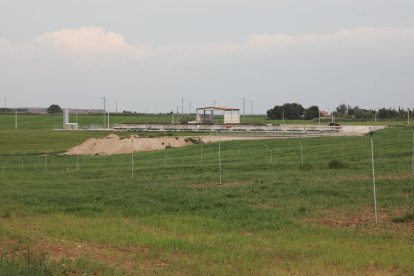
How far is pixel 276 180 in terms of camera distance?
93.0 feet

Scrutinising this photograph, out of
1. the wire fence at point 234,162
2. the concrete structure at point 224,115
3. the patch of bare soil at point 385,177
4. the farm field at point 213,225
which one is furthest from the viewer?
the concrete structure at point 224,115

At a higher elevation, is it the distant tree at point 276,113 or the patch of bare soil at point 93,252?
the distant tree at point 276,113

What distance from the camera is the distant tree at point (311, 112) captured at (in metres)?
193

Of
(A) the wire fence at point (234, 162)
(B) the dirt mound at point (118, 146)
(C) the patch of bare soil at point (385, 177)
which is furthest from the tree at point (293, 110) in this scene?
(C) the patch of bare soil at point (385, 177)

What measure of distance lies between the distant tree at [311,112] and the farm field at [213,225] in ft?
537

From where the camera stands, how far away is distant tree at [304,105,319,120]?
193 metres

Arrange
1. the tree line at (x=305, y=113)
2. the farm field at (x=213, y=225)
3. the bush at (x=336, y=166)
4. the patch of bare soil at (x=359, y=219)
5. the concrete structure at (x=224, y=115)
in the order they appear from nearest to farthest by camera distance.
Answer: the farm field at (x=213, y=225), the patch of bare soil at (x=359, y=219), the bush at (x=336, y=166), the concrete structure at (x=224, y=115), the tree line at (x=305, y=113)

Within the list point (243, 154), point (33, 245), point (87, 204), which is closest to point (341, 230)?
point (33, 245)

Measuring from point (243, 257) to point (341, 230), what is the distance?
448cm

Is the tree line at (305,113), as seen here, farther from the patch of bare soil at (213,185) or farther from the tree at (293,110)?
the patch of bare soil at (213,185)

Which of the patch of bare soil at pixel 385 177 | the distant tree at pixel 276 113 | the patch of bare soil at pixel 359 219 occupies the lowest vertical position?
the patch of bare soil at pixel 359 219

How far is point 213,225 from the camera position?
16547mm

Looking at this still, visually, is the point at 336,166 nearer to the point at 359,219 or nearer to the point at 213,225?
the point at 359,219

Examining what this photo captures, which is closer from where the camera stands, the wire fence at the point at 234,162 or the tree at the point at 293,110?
the wire fence at the point at 234,162
